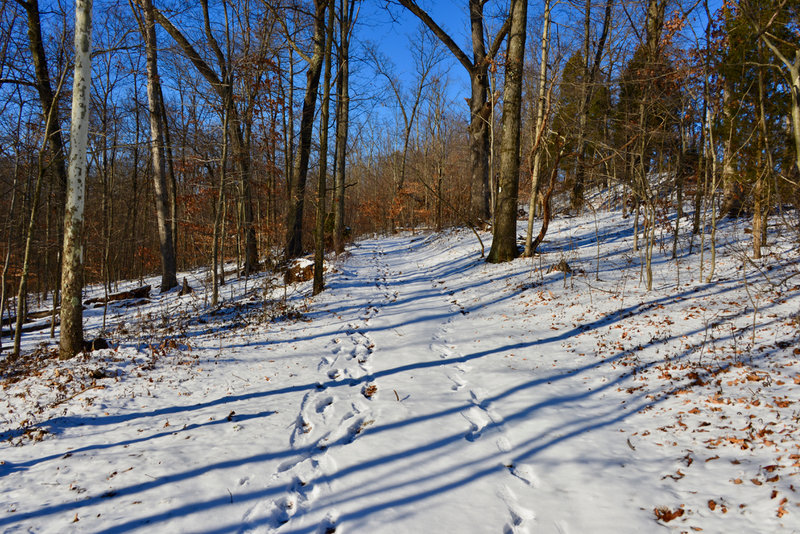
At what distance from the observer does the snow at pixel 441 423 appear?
266cm

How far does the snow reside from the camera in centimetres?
266

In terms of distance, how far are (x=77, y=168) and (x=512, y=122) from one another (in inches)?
371

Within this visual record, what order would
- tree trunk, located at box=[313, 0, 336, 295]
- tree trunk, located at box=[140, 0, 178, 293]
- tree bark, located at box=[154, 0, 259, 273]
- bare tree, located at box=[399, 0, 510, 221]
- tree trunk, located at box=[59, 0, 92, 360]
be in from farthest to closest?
bare tree, located at box=[399, 0, 510, 221] < tree trunk, located at box=[140, 0, 178, 293] < tree bark, located at box=[154, 0, 259, 273] < tree trunk, located at box=[313, 0, 336, 295] < tree trunk, located at box=[59, 0, 92, 360]

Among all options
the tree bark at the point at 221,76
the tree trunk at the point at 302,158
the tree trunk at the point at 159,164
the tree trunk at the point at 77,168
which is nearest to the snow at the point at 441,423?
the tree trunk at the point at 77,168

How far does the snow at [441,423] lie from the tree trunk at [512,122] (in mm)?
3983

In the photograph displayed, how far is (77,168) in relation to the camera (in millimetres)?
5484

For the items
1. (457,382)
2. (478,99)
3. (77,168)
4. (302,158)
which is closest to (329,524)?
(457,382)

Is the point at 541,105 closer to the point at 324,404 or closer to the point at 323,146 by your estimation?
the point at 323,146

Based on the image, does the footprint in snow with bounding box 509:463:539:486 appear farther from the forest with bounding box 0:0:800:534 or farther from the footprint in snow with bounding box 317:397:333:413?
the footprint in snow with bounding box 317:397:333:413

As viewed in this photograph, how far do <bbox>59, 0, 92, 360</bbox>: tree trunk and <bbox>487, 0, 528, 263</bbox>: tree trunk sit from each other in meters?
8.91

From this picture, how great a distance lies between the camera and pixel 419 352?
5.88m

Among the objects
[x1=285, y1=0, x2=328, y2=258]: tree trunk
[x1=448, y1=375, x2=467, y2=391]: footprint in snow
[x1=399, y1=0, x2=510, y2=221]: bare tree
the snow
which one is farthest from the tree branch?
[x1=448, y1=375, x2=467, y2=391]: footprint in snow

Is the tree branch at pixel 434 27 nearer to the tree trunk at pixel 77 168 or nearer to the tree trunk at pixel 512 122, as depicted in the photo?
the tree trunk at pixel 512 122

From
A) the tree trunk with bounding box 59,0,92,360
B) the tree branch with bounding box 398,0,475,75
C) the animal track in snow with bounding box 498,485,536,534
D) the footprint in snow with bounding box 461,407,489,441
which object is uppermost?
the tree branch with bounding box 398,0,475,75
